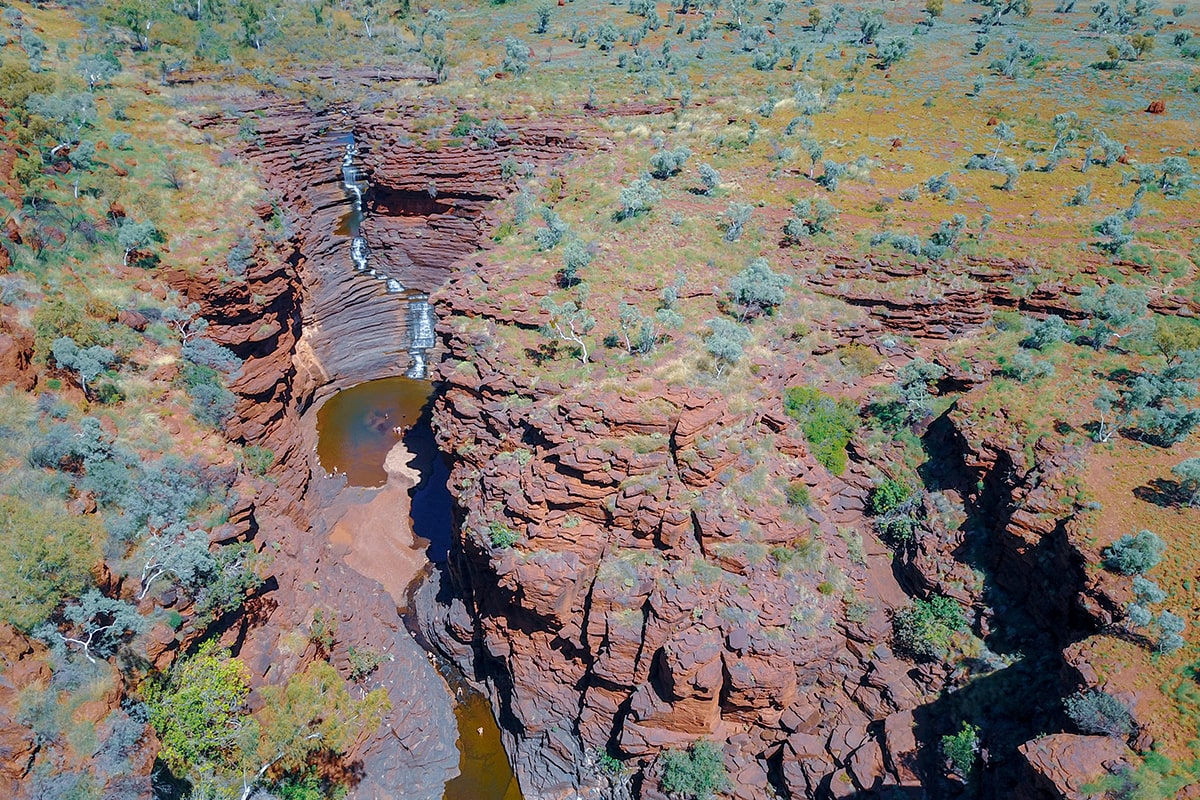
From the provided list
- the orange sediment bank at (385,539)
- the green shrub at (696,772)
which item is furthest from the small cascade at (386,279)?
the green shrub at (696,772)

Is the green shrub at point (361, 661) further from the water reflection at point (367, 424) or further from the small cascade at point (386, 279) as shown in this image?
the small cascade at point (386, 279)

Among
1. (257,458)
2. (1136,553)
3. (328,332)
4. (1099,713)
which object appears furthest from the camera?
(328,332)

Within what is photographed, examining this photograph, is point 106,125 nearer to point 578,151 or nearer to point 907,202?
point 578,151

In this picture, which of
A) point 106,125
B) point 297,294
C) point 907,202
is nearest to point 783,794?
point 907,202

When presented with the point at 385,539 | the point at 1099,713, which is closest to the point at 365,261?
the point at 385,539

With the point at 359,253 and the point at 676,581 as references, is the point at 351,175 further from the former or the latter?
the point at 676,581

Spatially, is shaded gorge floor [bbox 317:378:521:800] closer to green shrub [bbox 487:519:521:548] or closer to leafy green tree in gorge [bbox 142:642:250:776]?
leafy green tree in gorge [bbox 142:642:250:776]

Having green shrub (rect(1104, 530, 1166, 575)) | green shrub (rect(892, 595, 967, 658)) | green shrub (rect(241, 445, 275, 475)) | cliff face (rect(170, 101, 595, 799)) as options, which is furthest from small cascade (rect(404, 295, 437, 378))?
green shrub (rect(1104, 530, 1166, 575))
